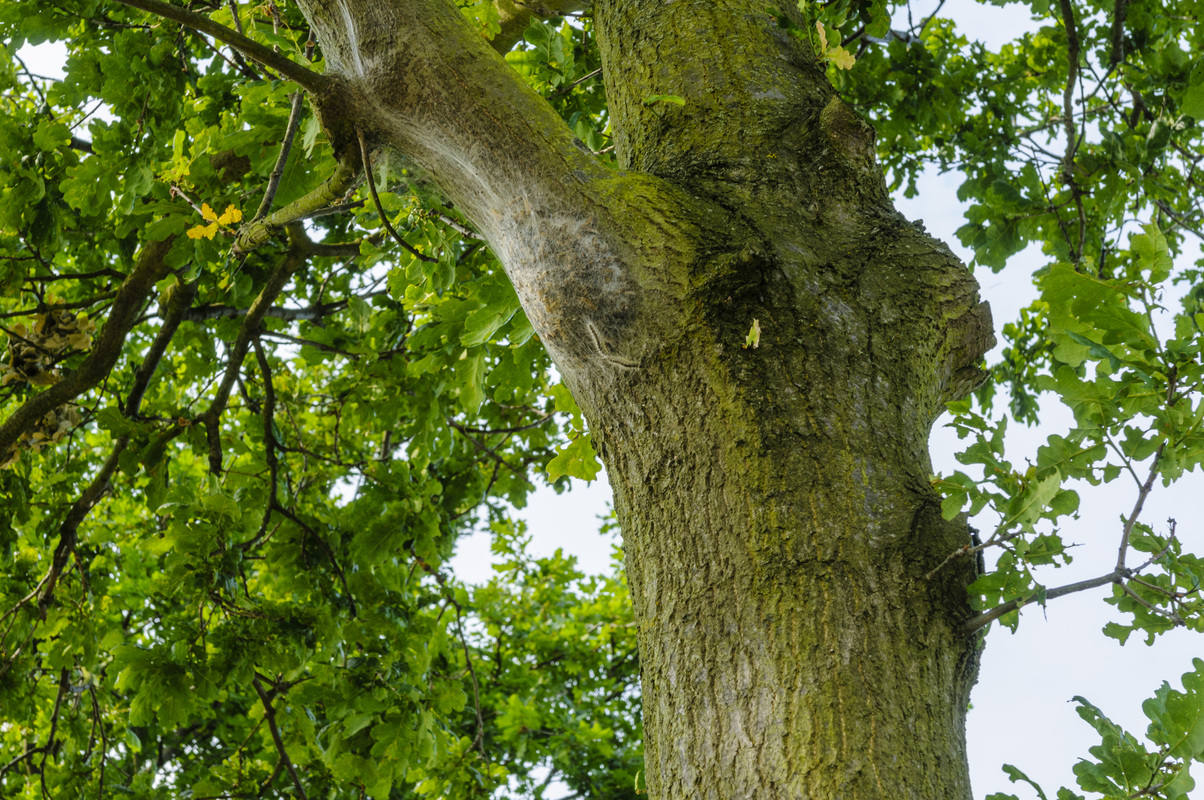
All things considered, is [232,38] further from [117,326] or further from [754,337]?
[117,326]

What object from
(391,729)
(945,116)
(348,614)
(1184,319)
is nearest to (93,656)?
(348,614)

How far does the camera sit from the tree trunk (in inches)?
44.2

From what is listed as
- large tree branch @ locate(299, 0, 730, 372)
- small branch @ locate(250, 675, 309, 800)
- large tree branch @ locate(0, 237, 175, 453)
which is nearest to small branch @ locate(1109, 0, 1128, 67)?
large tree branch @ locate(299, 0, 730, 372)

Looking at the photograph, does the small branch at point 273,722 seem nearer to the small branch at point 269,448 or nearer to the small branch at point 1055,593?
the small branch at point 269,448

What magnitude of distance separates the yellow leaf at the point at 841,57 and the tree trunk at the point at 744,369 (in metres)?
0.14

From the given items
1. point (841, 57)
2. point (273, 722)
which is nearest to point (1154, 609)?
point (841, 57)

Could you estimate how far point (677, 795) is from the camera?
3.81ft

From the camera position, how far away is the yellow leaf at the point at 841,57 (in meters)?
1.97

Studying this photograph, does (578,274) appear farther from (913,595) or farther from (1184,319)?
(1184,319)

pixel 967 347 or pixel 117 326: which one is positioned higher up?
pixel 117 326

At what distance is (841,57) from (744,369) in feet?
3.54

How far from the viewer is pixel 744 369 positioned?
1.33 metres

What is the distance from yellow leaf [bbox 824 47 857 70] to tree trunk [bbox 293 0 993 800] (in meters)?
0.14

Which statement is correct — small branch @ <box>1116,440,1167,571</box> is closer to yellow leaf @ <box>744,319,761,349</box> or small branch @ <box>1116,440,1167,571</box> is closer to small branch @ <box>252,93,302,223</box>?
yellow leaf @ <box>744,319,761,349</box>
